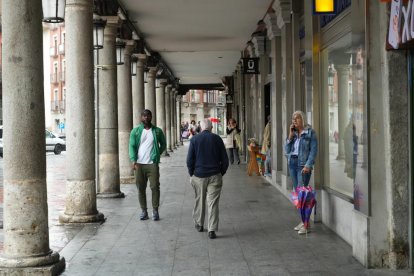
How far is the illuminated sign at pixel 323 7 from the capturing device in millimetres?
8234

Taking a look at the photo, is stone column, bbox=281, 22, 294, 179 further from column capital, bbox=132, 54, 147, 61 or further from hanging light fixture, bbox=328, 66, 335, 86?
column capital, bbox=132, 54, 147, 61

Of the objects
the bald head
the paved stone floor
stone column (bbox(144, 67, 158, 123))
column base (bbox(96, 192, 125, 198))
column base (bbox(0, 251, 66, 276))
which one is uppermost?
stone column (bbox(144, 67, 158, 123))

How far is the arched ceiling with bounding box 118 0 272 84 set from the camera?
15.4m

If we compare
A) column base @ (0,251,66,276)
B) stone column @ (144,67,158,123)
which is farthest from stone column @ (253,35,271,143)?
column base @ (0,251,66,276)

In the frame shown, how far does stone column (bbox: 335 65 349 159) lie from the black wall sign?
953 centimetres

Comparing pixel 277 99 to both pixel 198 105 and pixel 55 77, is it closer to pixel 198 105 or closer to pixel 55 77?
pixel 55 77

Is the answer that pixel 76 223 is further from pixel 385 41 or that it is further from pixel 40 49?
pixel 385 41

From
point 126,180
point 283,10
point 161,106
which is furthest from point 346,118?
point 161,106

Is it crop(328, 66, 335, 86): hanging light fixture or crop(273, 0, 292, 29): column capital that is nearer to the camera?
crop(328, 66, 335, 86): hanging light fixture

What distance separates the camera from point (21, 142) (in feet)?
21.1

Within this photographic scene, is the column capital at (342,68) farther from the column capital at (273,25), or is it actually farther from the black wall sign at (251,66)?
the black wall sign at (251,66)

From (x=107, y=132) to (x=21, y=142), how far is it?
7.28 m

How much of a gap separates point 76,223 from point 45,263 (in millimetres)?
3557

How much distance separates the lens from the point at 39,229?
21.4ft
